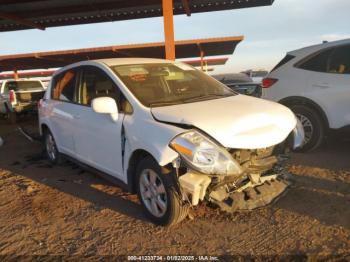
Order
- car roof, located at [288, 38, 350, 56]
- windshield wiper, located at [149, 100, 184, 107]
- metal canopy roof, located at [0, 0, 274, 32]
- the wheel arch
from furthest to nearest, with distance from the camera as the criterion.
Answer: metal canopy roof, located at [0, 0, 274, 32], car roof, located at [288, 38, 350, 56], the wheel arch, windshield wiper, located at [149, 100, 184, 107]

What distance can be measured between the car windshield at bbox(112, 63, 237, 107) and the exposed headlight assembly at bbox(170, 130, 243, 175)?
78cm

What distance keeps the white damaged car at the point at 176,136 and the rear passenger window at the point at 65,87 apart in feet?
0.75

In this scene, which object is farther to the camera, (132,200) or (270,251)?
(132,200)

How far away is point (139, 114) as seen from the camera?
3998 millimetres

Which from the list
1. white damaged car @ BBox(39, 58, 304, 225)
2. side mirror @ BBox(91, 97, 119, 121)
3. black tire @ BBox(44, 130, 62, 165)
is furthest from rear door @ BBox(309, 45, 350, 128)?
black tire @ BBox(44, 130, 62, 165)

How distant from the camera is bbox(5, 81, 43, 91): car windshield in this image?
15.3 meters

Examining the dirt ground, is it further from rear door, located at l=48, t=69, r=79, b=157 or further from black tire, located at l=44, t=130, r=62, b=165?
black tire, located at l=44, t=130, r=62, b=165

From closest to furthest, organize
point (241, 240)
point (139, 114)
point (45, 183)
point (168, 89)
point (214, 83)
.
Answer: point (241, 240) → point (139, 114) → point (168, 89) → point (214, 83) → point (45, 183)

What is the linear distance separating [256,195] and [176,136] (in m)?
1.17

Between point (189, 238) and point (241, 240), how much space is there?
0.50m

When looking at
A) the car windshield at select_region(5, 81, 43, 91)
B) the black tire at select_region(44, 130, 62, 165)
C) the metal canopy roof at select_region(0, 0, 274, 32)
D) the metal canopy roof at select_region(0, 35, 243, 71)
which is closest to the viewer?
the black tire at select_region(44, 130, 62, 165)

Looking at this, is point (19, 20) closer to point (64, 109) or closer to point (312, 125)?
point (64, 109)

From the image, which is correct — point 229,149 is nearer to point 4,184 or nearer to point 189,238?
point 189,238

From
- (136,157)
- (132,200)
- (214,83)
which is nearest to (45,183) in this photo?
(132,200)
